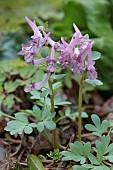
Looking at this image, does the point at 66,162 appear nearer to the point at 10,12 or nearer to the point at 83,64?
the point at 83,64

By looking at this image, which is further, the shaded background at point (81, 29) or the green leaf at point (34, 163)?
the shaded background at point (81, 29)

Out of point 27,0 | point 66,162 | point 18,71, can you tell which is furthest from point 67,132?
point 27,0

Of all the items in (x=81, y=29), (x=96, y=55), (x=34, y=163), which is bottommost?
(x=34, y=163)

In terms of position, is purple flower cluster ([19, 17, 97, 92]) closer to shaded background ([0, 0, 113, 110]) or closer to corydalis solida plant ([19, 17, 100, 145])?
corydalis solida plant ([19, 17, 100, 145])

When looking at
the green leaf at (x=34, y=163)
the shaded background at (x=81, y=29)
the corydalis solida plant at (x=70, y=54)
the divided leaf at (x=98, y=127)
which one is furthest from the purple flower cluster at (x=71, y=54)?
the shaded background at (x=81, y=29)

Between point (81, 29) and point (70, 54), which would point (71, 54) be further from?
point (81, 29)

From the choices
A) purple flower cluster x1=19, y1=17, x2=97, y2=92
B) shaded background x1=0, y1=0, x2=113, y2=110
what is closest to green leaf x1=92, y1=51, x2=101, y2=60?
purple flower cluster x1=19, y1=17, x2=97, y2=92

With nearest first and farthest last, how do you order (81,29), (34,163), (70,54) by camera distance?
(70,54)
(34,163)
(81,29)

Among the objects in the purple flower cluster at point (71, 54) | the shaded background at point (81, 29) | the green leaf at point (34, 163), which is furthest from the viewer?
the shaded background at point (81, 29)

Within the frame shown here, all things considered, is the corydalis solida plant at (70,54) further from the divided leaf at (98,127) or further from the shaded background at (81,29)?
the shaded background at (81,29)

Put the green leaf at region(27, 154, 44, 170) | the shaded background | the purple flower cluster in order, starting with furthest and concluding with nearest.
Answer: the shaded background → the green leaf at region(27, 154, 44, 170) → the purple flower cluster

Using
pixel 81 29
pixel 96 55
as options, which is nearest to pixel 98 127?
pixel 96 55
